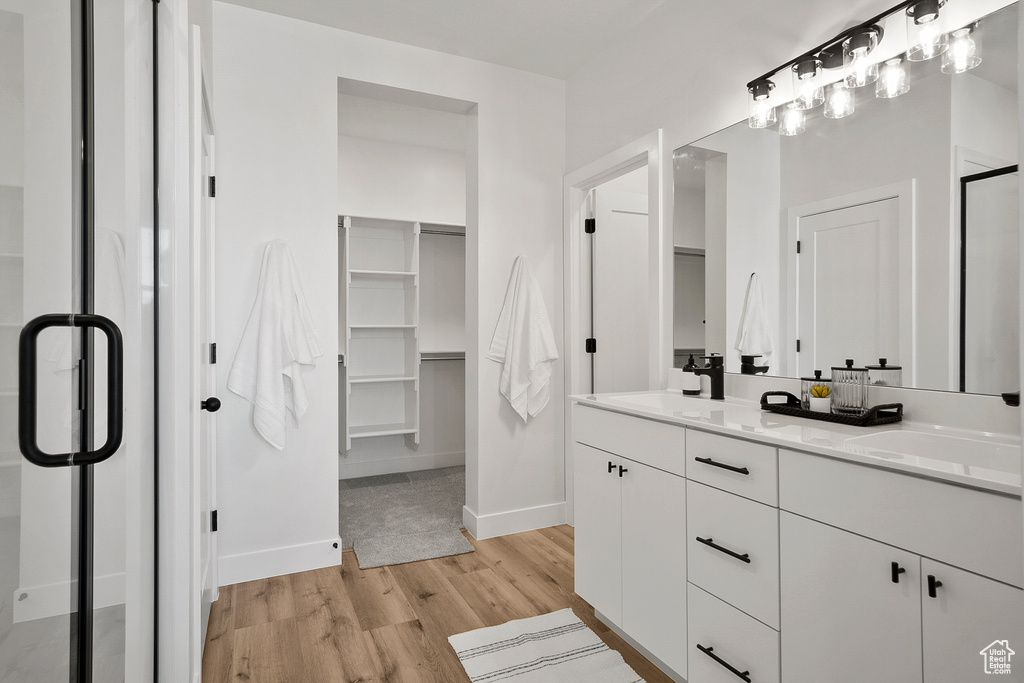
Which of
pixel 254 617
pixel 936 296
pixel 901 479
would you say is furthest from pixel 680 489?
pixel 254 617

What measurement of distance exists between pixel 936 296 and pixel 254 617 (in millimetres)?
2672

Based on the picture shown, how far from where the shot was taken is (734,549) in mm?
1446

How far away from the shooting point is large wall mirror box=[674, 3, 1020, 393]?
4.48 feet

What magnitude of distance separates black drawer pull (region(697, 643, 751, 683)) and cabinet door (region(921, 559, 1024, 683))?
1.62 ft

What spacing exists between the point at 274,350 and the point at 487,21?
1961 mm

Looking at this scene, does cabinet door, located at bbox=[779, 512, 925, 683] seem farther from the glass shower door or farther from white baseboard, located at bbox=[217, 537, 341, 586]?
white baseboard, located at bbox=[217, 537, 341, 586]

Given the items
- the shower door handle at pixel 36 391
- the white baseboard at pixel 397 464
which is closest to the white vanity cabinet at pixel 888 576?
the shower door handle at pixel 36 391

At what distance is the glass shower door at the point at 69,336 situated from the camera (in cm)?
62

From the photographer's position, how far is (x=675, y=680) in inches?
68.6

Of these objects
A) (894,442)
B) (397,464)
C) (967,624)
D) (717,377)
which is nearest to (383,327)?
(397,464)

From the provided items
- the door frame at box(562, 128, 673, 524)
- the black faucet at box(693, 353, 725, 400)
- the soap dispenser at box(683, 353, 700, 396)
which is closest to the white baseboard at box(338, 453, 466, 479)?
the door frame at box(562, 128, 673, 524)

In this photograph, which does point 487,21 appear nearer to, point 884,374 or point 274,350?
point 274,350

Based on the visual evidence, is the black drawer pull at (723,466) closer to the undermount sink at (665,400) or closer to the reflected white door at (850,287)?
the undermount sink at (665,400)

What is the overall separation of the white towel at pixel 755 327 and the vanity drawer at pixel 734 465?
2.22ft
